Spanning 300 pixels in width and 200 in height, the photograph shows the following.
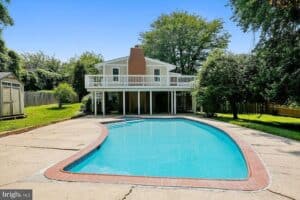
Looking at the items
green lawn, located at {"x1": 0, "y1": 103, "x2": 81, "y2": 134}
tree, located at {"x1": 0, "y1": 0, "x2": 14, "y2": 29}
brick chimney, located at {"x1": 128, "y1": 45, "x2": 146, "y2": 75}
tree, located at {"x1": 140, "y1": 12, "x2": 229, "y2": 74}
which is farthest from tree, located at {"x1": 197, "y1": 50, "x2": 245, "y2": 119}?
tree, located at {"x1": 140, "y1": 12, "x2": 229, "y2": 74}

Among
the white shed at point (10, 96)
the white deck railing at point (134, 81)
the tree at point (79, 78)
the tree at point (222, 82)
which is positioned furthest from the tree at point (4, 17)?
the tree at point (79, 78)

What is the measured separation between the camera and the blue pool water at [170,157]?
8102 millimetres

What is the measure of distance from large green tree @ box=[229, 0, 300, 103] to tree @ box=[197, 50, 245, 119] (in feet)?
11.5

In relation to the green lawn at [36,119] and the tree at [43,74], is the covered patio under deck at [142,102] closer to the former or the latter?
the green lawn at [36,119]

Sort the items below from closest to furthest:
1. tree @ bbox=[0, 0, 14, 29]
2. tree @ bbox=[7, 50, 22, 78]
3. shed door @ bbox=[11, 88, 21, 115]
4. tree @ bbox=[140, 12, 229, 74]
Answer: tree @ bbox=[0, 0, 14, 29] < shed door @ bbox=[11, 88, 21, 115] < tree @ bbox=[7, 50, 22, 78] < tree @ bbox=[140, 12, 229, 74]

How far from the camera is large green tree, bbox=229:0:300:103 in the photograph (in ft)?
54.9

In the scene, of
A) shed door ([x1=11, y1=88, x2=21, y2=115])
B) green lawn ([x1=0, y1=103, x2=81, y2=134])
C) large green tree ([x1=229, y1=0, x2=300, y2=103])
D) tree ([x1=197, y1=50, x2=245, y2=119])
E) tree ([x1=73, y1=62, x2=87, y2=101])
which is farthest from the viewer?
tree ([x1=73, y1=62, x2=87, y2=101])

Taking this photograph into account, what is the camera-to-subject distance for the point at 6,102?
1997 centimetres

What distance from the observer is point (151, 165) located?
902cm

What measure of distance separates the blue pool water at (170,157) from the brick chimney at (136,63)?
12859 mm

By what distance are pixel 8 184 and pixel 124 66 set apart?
78.0 ft

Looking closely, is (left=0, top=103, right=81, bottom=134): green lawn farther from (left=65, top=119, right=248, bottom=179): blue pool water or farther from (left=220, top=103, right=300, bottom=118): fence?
(left=220, top=103, right=300, bottom=118): fence

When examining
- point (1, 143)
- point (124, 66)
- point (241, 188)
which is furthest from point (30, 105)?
point (241, 188)

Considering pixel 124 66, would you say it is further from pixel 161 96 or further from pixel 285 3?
pixel 285 3
